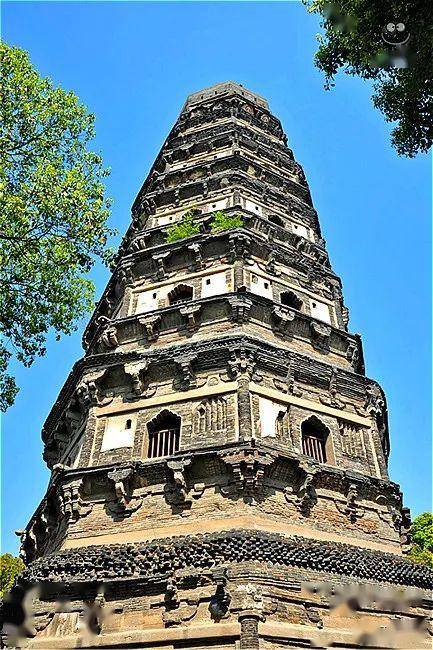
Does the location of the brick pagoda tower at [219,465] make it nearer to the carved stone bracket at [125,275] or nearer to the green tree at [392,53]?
the carved stone bracket at [125,275]

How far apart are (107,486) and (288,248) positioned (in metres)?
8.78

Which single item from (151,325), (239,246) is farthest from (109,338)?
(239,246)

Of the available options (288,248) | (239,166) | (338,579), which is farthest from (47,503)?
(239,166)

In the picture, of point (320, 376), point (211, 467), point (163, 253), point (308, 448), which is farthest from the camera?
point (163, 253)

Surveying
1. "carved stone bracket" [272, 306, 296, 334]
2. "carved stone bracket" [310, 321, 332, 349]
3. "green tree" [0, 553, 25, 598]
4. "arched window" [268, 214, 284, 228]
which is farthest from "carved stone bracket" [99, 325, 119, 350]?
"green tree" [0, 553, 25, 598]

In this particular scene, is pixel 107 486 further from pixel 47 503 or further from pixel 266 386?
pixel 266 386

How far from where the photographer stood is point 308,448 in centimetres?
1204

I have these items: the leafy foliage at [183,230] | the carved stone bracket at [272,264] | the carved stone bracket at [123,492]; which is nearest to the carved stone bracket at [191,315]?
the carved stone bracket at [272,264]

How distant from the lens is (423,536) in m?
24.5

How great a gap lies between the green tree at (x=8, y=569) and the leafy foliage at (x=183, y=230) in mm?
17634

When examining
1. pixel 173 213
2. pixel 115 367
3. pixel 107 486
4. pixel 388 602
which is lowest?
pixel 388 602

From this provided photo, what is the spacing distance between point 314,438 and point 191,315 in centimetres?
393

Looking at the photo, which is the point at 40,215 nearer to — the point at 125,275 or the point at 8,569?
the point at 125,275

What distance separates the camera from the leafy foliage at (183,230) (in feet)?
53.6
